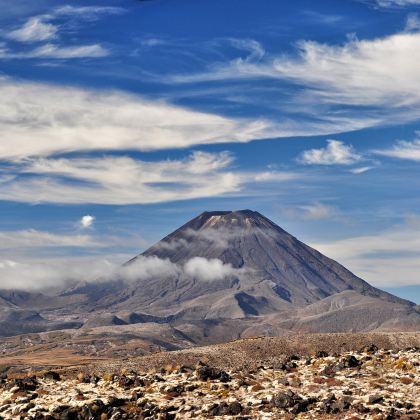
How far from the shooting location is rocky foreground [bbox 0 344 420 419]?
37188mm

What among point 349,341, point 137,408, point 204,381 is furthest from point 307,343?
point 137,408

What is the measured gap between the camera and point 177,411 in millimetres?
38344

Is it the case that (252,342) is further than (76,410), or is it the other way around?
(252,342)

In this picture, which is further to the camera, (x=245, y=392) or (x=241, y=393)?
(x=245, y=392)

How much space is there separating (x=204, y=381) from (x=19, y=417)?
11.2 m

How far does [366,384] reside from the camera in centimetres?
4172

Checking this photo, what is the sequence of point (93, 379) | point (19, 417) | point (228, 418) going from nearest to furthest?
point (228, 418) < point (19, 417) < point (93, 379)

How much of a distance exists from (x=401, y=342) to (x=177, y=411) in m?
45.7

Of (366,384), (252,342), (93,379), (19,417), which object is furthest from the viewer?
(252,342)

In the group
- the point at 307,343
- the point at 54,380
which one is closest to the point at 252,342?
the point at 307,343

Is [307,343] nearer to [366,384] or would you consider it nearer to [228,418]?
[366,384]

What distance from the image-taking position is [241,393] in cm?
4144

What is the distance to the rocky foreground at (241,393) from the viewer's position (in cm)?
3719

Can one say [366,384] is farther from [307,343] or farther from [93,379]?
[307,343]
